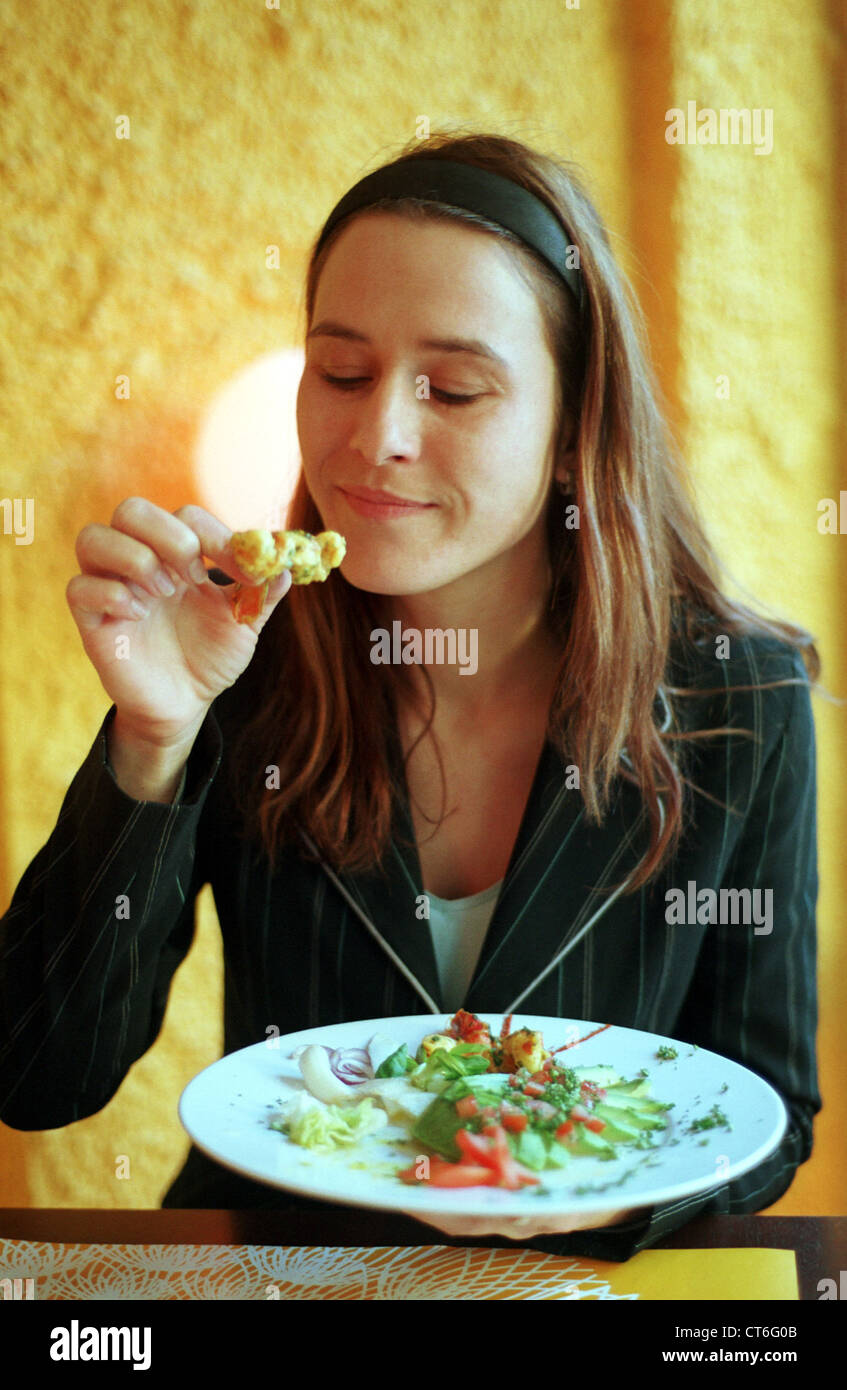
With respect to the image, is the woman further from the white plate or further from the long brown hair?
the white plate

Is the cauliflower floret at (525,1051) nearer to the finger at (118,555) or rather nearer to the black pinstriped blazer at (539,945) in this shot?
the black pinstriped blazer at (539,945)

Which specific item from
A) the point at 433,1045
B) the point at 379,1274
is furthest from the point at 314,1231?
the point at 433,1045

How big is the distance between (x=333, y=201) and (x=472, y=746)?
61 centimetres

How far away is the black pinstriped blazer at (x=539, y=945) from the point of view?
112 centimetres

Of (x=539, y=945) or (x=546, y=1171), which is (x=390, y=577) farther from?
(x=546, y=1171)

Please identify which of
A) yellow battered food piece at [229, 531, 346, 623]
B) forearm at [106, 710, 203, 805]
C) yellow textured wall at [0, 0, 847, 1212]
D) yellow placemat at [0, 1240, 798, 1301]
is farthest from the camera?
yellow textured wall at [0, 0, 847, 1212]

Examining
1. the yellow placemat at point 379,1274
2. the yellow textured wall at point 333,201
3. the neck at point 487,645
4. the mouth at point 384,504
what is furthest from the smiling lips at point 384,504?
the yellow placemat at point 379,1274

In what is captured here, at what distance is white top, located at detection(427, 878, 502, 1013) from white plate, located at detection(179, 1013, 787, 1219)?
8cm

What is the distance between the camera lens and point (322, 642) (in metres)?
1.25

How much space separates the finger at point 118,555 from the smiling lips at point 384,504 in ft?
0.86

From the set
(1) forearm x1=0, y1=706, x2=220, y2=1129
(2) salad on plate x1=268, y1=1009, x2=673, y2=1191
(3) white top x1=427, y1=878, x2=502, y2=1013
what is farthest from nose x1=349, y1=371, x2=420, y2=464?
(2) salad on plate x1=268, y1=1009, x2=673, y2=1191

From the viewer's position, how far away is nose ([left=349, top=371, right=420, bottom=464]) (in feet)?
3.61
